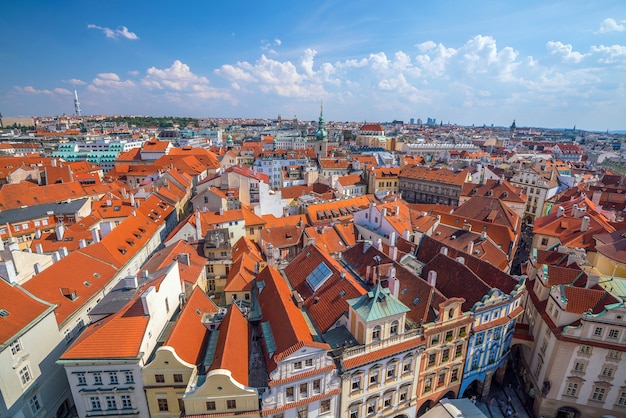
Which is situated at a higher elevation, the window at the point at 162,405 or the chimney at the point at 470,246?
the chimney at the point at 470,246

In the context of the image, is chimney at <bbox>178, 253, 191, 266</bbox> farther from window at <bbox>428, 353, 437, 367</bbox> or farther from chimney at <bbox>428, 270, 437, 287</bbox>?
window at <bbox>428, 353, 437, 367</bbox>

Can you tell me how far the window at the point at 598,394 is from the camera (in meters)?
33.7

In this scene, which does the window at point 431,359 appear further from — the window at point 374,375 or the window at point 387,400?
the window at point 374,375

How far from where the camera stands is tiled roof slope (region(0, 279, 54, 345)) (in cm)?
2725

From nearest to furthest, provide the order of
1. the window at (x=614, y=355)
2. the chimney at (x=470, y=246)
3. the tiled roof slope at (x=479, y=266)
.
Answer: the window at (x=614, y=355) < the tiled roof slope at (x=479, y=266) < the chimney at (x=470, y=246)

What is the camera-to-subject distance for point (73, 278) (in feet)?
133

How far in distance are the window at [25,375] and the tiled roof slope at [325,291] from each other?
25.1 metres

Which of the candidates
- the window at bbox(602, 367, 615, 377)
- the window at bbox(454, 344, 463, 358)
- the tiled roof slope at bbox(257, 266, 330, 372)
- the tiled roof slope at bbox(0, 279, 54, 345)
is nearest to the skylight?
the tiled roof slope at bbox(257, 266, 330, 372)

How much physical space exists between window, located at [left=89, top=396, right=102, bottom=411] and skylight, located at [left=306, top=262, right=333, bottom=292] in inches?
840

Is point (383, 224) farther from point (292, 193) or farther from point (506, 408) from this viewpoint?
point (292, 193)

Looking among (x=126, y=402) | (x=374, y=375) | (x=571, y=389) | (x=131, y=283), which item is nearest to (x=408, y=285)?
(x=374, y=375)

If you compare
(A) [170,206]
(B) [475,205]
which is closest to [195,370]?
(A) [170,206]

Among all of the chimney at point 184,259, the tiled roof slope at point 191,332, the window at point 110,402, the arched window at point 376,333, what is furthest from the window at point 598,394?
the chimney at point 184,259

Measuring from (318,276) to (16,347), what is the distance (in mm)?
27355
